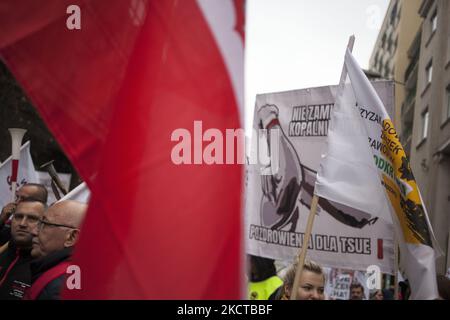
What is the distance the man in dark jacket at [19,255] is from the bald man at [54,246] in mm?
137

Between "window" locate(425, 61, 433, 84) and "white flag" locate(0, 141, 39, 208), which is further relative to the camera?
"window" locate(425, 61, 433, 84)

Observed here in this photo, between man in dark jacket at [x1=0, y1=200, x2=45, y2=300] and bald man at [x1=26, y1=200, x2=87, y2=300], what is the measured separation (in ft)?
0.45

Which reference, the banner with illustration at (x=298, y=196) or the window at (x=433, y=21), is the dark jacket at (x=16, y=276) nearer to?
the banner with illustration at (x=298, y=196)

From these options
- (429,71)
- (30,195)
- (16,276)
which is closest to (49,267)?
(16,276)

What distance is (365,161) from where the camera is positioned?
430 cm

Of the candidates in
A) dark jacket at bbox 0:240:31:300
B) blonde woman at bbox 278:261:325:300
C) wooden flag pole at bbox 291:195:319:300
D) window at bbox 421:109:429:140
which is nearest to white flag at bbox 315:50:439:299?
wooden flag pole at bbox 291:195:319:300

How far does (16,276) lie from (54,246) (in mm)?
412

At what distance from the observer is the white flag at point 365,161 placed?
4.05m

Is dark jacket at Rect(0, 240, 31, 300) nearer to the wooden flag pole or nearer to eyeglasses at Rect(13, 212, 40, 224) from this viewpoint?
eyeglasses at Rect(13, 212, 40, 224)

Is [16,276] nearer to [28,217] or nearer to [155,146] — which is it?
[28,217]

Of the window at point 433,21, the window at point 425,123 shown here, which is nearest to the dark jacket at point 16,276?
the window at point 433,21

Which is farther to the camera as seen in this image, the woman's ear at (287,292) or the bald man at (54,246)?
the woman's ear at (287,292)

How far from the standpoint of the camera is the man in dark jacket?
12.6ft

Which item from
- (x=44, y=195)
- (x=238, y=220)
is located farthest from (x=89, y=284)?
(x=44, y=195)
